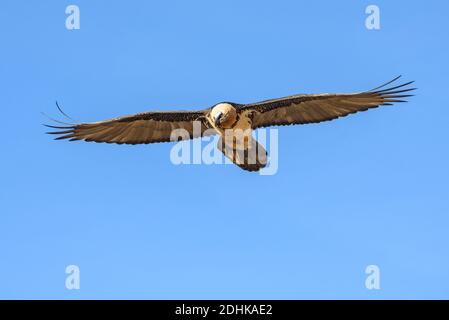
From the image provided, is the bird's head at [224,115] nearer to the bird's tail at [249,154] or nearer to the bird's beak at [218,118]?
the bird's beak at [218,118]

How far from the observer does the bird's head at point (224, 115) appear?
93.2 ft

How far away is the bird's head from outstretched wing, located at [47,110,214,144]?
1.72 feet

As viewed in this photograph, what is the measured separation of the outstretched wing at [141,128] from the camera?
96.4 ft

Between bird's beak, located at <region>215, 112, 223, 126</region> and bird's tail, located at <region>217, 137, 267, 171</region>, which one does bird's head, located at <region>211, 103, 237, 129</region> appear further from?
bird's tail, located at <region>217, 137, 267, 171</region>

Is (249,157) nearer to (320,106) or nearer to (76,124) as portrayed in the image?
(320,106)

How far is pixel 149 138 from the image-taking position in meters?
30.1

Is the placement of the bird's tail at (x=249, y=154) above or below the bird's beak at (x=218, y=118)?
below

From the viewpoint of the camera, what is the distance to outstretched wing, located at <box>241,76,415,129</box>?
28.7 metres

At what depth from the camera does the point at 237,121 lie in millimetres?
28859

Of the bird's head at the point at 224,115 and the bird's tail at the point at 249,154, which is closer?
the bird's head at the point at 224,115

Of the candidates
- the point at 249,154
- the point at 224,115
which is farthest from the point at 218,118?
the point at 249,154

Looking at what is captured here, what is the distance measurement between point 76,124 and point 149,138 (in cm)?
191
